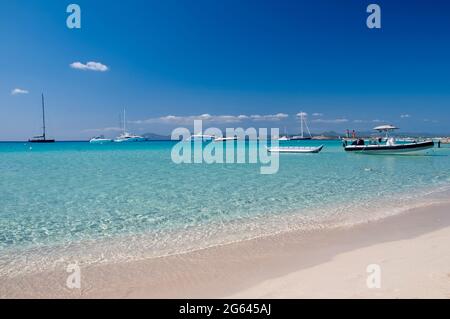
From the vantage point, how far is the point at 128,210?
11.2m

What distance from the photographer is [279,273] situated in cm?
561

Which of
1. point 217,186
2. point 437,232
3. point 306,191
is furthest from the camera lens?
point 217,186

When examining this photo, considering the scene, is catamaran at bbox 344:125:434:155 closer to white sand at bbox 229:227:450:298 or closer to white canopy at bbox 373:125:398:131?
white canopy at bbox 373:125:398:131

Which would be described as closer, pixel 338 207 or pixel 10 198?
pixel 338 207

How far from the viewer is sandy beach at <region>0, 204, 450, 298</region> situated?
4750mm

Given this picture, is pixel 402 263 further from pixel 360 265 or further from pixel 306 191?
pixel 306 191

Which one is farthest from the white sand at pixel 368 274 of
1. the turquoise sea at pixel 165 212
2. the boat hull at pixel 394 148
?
the boat hull at pixel 394 148

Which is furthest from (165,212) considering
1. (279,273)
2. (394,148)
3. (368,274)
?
(394,148)

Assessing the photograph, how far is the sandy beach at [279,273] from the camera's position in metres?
4.75

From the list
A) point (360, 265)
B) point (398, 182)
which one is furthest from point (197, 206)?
point (398, 182)

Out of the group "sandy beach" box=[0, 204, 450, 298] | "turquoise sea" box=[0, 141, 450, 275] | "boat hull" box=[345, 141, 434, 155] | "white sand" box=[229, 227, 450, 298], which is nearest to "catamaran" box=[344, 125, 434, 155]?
"boat hull" box=[345, 141, 434, 155]

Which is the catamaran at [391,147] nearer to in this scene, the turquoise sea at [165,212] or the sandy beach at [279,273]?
the turquoise sea at [165,212]
